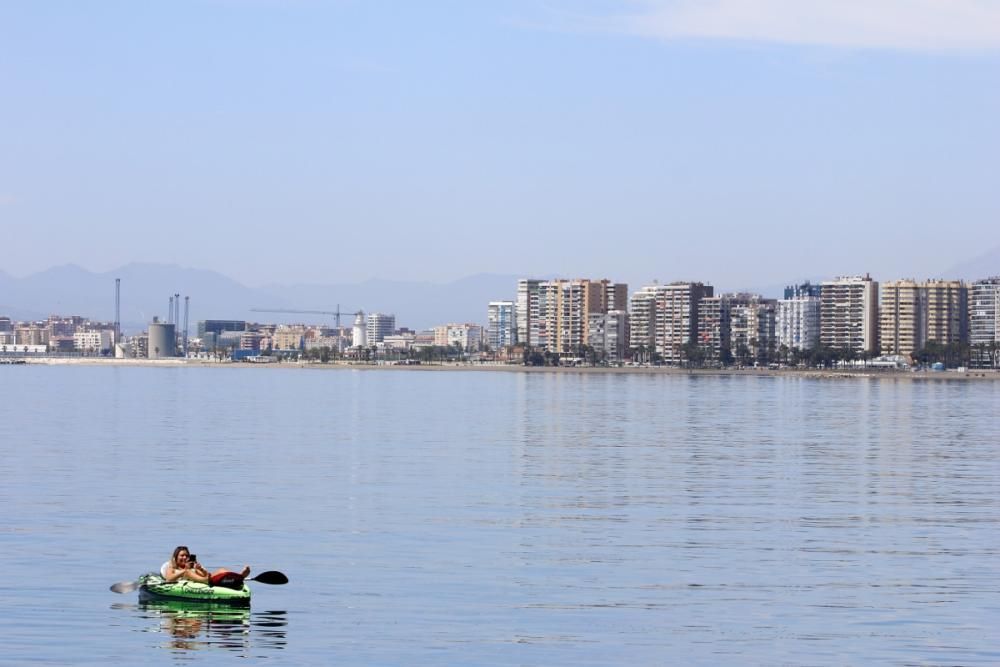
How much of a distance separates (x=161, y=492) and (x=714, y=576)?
65.8 ft

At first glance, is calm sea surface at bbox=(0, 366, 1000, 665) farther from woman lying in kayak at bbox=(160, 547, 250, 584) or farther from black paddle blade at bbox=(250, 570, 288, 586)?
woman lying in kayak at bbox=(160, 547, 250, 584)


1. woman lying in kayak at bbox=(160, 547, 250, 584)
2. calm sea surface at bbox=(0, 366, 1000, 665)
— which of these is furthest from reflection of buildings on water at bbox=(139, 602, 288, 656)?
woman lying in kayak at bbox=(160, 547, 250, 584)

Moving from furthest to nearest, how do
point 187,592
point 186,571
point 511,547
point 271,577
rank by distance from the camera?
point 511,547 → point 271,577 → point 186,571 → point 187,592

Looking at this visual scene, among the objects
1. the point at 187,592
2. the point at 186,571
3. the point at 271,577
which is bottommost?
the point at 187,592

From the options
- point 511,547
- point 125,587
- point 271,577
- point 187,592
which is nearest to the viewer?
point 187,592

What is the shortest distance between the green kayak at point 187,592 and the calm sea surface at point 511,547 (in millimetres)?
356

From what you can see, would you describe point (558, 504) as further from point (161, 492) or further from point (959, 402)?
point (959, 402)

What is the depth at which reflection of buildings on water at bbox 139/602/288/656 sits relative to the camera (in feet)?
83.2

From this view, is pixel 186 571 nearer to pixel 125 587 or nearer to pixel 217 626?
pixel 125 587

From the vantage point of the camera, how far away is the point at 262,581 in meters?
29.1

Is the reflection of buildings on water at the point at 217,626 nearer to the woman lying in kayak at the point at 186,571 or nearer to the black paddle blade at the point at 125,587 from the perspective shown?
the woman lying in kayak at the point at 186,571

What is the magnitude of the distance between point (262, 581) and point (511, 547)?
722 centimetres

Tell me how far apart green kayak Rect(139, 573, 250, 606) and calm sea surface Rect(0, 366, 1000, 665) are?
0.36 meters

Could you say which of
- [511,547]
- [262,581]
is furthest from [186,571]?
[511,547]
